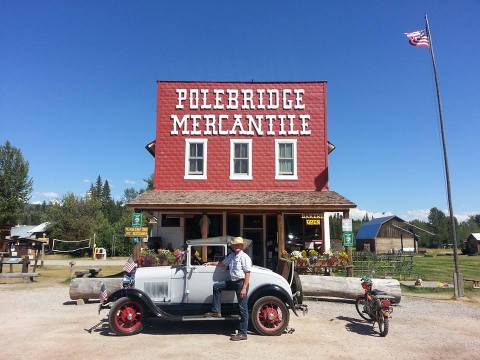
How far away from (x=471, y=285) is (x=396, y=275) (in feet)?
10.1

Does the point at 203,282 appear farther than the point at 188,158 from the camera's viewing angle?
No

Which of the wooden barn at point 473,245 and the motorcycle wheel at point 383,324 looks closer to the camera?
the motorcycle wheel at point 383,324

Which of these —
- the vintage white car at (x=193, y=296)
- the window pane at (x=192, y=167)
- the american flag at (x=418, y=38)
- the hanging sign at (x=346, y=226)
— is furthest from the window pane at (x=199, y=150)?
the vintage white car at (x=193, y=296)

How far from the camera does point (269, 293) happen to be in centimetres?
821

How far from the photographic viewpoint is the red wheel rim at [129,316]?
7957mm

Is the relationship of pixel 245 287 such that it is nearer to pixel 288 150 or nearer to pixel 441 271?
pixel 288 150

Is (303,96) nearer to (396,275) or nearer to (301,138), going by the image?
(301,138)

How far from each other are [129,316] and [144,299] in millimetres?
488

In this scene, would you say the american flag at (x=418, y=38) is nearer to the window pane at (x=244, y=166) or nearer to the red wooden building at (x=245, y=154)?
the red wooden building at (x=245, y=154)

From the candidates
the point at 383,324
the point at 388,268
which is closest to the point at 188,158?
the point at 388,268

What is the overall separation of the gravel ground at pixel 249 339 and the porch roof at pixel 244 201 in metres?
5.19

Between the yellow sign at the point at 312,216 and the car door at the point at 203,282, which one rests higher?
the yellow sign at the point at 312,216

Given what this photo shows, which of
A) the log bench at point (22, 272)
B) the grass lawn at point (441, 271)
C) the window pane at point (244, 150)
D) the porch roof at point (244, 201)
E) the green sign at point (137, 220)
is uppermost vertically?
the window pane at point (244, 150)

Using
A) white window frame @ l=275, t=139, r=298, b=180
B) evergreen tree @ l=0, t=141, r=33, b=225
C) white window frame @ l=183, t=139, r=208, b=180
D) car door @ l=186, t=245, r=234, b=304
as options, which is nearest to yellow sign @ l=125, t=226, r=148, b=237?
white window frame @ l=183, t=139, r=208, b=180
